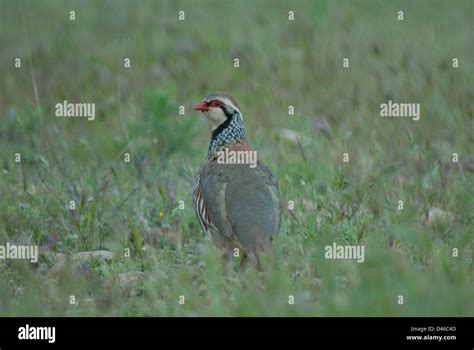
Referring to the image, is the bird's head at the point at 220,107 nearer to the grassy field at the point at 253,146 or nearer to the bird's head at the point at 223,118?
the bird's head at the point at 223,118

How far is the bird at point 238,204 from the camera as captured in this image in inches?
299

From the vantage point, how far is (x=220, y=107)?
8781mm

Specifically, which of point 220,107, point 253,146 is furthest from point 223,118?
point 253,146

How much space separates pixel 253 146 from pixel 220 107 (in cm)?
168

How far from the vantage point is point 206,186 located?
8023 mm

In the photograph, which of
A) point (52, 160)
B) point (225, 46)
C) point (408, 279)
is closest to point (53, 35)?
point (225, 46)

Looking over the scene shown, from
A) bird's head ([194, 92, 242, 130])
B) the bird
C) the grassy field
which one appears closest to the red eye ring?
bird's head ([194, 92, 242, 130])

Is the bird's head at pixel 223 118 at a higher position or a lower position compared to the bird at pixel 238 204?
higher

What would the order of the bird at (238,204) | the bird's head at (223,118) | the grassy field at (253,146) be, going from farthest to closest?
the bird's head at (223,118), the bird at (238,204), the grassy field at (253,146)

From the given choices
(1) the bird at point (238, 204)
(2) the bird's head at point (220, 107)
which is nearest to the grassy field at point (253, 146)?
(1) the bird at point (238, 204)

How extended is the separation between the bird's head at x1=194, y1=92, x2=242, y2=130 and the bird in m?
0.33

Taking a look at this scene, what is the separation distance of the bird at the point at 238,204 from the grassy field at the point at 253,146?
0.23 m

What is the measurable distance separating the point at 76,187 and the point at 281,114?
10.3 feet

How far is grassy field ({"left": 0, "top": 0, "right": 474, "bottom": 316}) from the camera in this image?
6.82 meters
